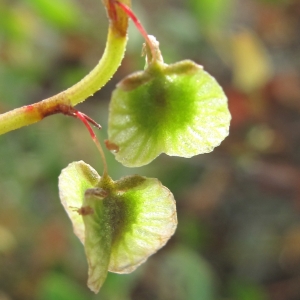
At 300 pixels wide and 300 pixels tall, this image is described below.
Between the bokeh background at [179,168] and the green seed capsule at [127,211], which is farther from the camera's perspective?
the bokeh background at [179,168]

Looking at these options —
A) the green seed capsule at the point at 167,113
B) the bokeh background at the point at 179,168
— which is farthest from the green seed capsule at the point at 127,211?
the bokeh background at the point at 179,168

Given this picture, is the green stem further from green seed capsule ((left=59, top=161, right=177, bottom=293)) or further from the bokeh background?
the bokeh background

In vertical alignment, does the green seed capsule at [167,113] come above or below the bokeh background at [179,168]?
above

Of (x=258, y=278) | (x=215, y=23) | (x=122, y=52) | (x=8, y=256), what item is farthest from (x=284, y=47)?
(x=122, y=52)

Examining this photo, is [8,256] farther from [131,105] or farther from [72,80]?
[131,105]

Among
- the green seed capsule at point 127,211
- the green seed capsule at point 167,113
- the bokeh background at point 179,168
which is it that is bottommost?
the bokeh background at point 179,168

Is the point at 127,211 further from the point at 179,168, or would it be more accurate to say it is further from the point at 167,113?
the point at 179,168

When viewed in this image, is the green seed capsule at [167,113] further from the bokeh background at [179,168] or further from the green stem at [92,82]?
the bokeh background at [179,168]
